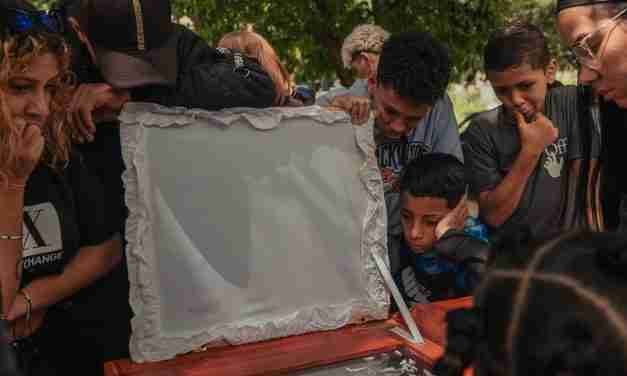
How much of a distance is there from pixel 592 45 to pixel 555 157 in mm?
597

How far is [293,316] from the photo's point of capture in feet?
5.69

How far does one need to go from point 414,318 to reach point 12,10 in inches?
48.5

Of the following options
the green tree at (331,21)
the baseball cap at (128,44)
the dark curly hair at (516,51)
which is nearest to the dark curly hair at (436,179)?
the dark curly hair at (516,51)

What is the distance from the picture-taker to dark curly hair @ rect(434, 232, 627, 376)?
30.6 inches

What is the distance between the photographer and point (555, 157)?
92.8 inches

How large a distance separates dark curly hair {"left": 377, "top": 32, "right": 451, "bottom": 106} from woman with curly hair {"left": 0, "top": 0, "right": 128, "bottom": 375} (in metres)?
1.04

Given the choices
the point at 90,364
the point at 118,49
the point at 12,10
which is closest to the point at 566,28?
the point at 118,49

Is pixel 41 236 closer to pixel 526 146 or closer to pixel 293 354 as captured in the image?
pixel 293 354

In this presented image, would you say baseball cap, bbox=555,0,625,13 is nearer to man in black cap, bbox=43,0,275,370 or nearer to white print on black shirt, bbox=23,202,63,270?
man in black cap, bbox=43,0,275,370

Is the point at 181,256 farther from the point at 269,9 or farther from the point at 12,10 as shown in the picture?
the point at 269,9

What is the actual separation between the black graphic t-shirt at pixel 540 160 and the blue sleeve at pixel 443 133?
112mm

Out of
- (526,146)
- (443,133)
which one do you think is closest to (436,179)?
(443,133)

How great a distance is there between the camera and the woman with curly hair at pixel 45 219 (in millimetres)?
1419

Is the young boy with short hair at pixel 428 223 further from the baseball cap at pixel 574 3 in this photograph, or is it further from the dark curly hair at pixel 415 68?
the baseball cap at pixel 574 3
